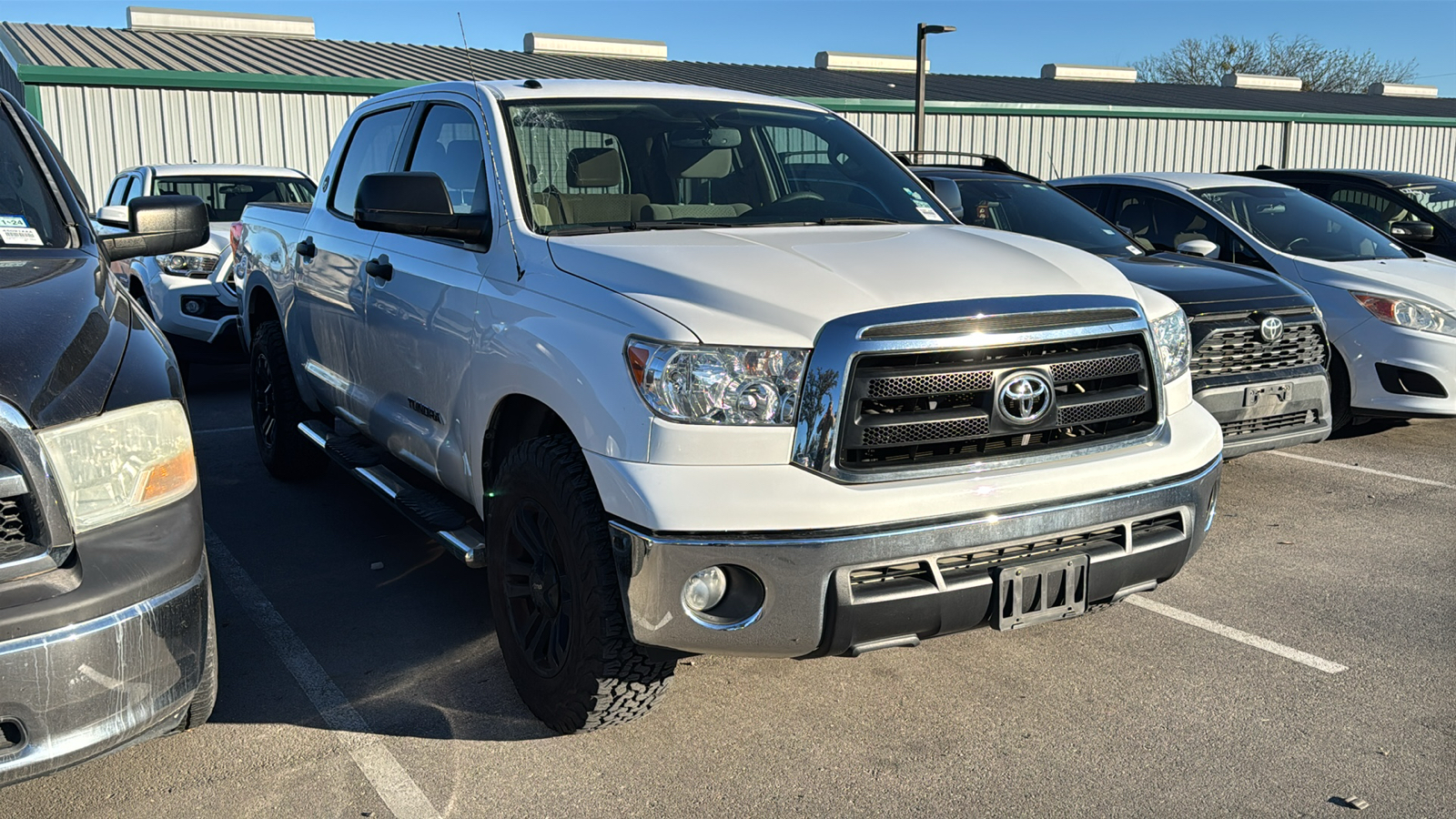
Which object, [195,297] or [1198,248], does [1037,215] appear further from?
[195,297]

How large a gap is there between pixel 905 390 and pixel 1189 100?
1071 inches

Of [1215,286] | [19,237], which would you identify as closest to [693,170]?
[19,237]

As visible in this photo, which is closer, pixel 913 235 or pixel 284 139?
pixel 913 235

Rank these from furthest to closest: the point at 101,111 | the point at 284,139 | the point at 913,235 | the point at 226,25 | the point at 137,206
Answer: the point at 226,25 < the point at 284,139 < the point at 101,111 < the point at 137,206 < the point at 913,235

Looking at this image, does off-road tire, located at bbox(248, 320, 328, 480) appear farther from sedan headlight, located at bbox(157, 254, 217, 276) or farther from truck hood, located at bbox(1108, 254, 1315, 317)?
truck hood, located at bbox(1108, 254, 1315, 317)

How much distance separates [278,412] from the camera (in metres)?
5.89

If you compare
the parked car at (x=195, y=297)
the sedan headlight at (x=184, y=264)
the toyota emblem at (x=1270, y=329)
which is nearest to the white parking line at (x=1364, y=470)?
the toyota emblem at (x=1270, y=329)

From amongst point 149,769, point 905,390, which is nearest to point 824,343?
point 905,390

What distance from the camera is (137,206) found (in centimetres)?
394

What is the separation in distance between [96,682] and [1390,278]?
693cm

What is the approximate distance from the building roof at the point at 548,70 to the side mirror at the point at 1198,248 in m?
8.61

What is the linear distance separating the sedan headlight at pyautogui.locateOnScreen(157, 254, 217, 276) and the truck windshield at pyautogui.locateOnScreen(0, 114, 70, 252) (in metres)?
5.44

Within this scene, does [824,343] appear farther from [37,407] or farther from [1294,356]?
[1294,356]

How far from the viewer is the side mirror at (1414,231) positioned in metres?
8.92
